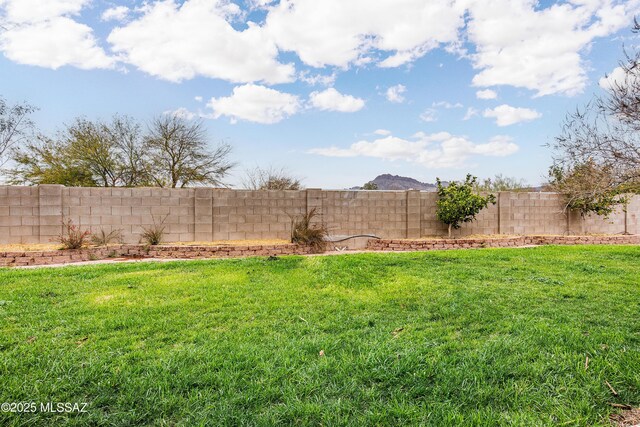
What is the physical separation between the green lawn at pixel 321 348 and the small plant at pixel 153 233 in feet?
13.2

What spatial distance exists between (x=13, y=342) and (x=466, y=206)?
10.9 meters

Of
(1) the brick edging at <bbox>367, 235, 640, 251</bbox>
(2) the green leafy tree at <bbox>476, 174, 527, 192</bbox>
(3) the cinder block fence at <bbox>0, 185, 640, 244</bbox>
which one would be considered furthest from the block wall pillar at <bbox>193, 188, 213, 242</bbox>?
(2) the green leafy tree at <bbox>476, 174, 527, 192</bbox>

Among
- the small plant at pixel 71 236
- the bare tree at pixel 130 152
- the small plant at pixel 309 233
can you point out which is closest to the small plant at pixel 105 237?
the small plant at pixel 71 236

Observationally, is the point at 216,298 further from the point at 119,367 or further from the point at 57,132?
the point at 57,132

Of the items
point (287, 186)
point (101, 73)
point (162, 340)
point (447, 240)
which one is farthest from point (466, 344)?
point (287, 186)

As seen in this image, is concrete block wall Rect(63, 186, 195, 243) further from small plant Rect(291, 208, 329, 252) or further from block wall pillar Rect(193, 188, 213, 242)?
small plant Rect(291, 208, 329, 252)

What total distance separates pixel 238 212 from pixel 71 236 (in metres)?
4.11

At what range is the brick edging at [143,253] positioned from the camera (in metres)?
7.70

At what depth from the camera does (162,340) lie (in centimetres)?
308

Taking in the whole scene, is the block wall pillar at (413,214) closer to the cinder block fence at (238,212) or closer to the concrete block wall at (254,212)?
the cinder block fence at (238,212)

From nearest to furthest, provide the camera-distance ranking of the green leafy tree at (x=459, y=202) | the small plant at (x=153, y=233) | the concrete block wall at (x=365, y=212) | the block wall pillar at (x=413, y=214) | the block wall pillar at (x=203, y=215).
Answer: the small plant at (x=153, y=233), the block wall pillar at (x=203, y=215), the concrete block wall at (x=365, y=212), the green leafy tree at (x=459, y=202), the block wall pillar at (x=413, y=214)

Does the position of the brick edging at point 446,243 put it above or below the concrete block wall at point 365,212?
below

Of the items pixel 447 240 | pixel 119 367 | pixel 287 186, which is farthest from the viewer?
pixel 287 186

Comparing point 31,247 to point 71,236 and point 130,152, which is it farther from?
point 130,152
